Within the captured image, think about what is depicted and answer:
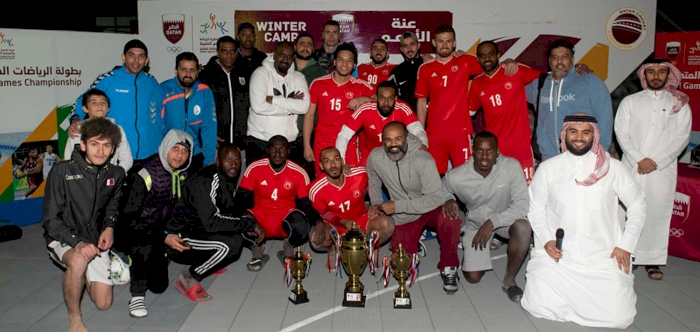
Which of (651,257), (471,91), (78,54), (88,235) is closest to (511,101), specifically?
(471,91)

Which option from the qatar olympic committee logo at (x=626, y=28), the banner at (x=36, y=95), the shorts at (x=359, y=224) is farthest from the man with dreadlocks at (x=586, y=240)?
the banner at (x=36, y=95)

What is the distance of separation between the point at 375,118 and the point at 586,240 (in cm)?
228

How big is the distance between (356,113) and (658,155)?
2.79m

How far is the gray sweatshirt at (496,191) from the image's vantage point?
16.0 ft

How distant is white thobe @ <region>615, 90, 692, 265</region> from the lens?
17.4 ft

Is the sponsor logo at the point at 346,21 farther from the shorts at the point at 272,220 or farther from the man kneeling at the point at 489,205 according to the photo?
the man kneeling at the point at 489,205

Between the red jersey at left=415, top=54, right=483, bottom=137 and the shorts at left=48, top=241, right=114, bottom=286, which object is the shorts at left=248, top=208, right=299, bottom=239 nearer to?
the shorts at left=48, top=241, right=114, bottom=286

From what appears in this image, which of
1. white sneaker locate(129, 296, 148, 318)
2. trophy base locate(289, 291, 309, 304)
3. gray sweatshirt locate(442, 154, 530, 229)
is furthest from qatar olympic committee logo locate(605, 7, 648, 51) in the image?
white sneaker locate(129, 296, 148, 318)

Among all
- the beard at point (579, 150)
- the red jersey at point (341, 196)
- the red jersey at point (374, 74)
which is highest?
the red jersey at point (374, 74)

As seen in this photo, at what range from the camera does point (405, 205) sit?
511cm

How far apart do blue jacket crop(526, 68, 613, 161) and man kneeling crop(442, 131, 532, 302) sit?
858mm

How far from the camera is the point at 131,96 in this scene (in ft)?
18.4

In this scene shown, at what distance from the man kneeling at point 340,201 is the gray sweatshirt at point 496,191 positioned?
710 millimetres

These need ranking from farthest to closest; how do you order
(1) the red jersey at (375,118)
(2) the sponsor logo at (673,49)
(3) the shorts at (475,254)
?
(2) the sponsor logo at (673,49), (1) the red jersey at (375,118), (3) the shorts at (475,254)
